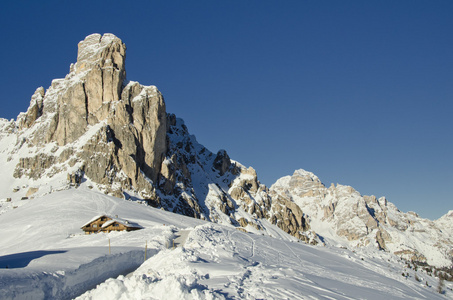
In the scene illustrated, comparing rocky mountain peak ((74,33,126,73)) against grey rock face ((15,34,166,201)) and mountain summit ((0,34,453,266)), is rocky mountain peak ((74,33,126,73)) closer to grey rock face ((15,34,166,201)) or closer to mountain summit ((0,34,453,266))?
grey rock face ((15,34,166,201))

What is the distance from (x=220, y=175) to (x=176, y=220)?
129 m

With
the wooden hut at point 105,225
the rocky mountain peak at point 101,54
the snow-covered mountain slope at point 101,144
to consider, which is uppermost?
the rocky mountain peak at point 101,54

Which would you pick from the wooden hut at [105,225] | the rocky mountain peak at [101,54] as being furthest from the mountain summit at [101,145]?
the wooden hut at [105,225]

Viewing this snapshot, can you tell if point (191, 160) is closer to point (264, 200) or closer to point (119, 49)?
point (264, 200)

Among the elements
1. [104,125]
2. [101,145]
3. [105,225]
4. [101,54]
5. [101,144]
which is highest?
[101,54]

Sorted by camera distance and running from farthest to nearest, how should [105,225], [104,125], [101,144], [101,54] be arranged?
[101,54], [104,125], [101,144], [105,225]

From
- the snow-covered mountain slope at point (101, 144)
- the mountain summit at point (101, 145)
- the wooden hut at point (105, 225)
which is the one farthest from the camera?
the snow-covered mountain slope at point (101, 144)

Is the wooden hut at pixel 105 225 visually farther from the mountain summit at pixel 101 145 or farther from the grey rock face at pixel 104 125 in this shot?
the grey rock face at pixel 104 125

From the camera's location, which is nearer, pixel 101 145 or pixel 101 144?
pixel 101 145

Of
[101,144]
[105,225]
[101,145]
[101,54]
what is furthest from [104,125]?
[105,225]

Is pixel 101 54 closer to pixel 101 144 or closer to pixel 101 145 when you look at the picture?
pixel 101 144

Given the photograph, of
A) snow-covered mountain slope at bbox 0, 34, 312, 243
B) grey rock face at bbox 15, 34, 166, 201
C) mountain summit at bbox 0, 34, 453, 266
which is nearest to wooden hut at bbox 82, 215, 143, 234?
mountain summit at bbox 0, 34, 453, 266

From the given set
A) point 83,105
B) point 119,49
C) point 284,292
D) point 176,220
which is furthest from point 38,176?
point 284,292

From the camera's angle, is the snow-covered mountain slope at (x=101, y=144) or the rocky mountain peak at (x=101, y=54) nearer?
the snow-covered mountain slope at (x=101, y=144)
